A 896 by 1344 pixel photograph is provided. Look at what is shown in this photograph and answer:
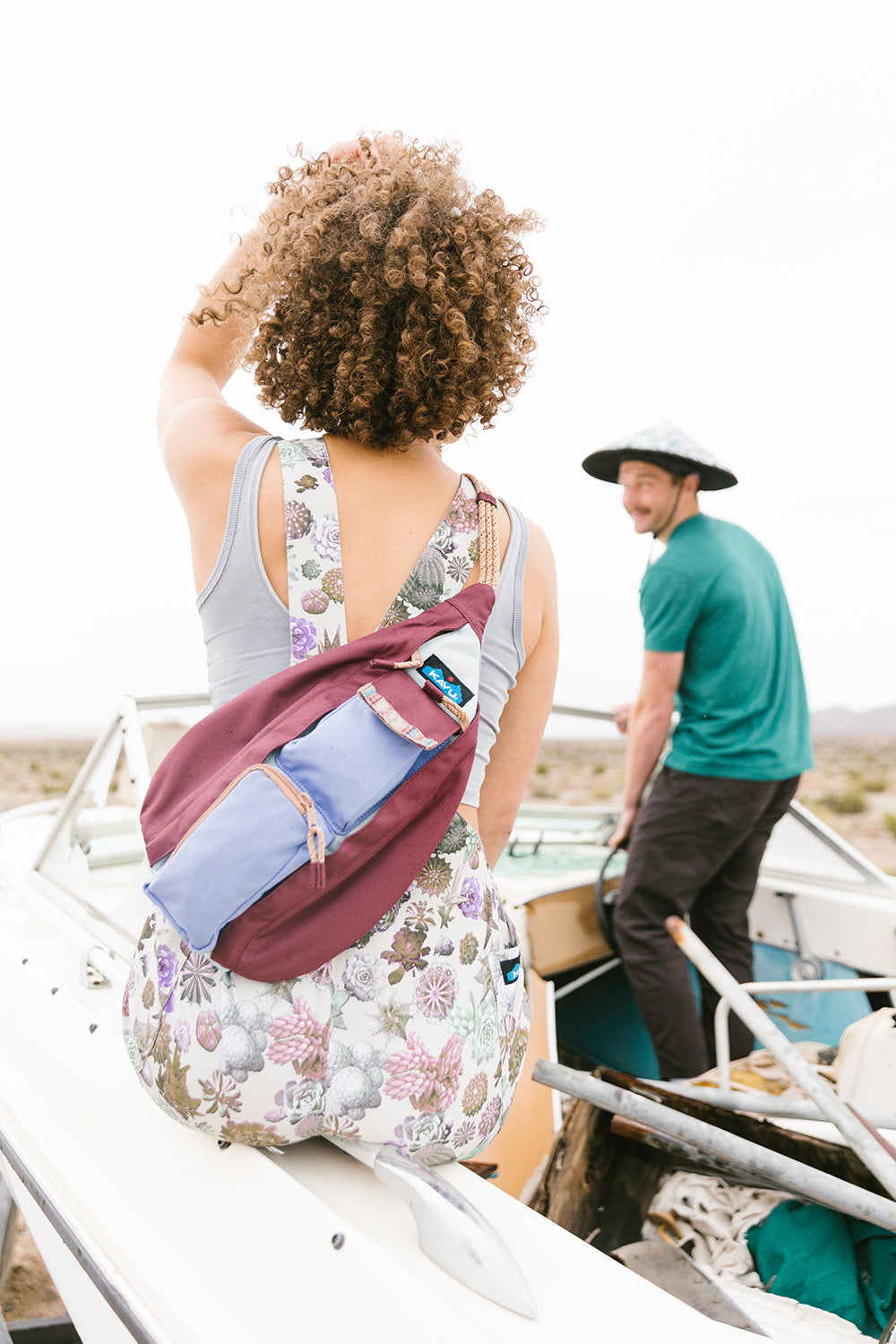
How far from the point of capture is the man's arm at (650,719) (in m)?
2.84

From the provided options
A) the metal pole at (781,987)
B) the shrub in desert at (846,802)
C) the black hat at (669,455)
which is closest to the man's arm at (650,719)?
the black hat at (669,455)

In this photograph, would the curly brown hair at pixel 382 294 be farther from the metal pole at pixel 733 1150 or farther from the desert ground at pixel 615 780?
the desert ground at pixel 615 780

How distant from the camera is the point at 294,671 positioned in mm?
1073

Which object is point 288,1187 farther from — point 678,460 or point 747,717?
point 678,460

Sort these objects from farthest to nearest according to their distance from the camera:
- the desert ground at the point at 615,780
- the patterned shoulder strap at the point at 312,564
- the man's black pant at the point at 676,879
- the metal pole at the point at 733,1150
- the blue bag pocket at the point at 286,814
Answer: the desert ground at the point at 615,780 < the man's black pant at the point at 676,879 < the metal pole at the point at 733,1150 < the patterned shoulder strap at the point at 312,564 < the blue bag pocket at the point at 286,814

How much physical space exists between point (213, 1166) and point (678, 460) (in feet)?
7.96

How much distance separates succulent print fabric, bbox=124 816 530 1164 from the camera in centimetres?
105

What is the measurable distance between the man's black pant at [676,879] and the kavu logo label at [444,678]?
6.33ft

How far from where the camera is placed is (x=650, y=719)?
296 centimetres

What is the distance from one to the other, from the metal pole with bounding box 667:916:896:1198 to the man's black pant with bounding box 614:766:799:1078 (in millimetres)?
718

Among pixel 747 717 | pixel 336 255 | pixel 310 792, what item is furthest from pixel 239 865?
pixel 747 717

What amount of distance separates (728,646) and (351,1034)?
2.04 meters

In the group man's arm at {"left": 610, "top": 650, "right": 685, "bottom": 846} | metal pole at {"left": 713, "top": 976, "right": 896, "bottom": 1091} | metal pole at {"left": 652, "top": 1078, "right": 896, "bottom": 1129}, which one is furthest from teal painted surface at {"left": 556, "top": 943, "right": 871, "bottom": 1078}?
metal pole at {"left": 652, "top": 1078, "right": 896, "bottom": 1129}

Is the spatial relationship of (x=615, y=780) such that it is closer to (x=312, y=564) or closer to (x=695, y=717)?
(x=695, y=717)
